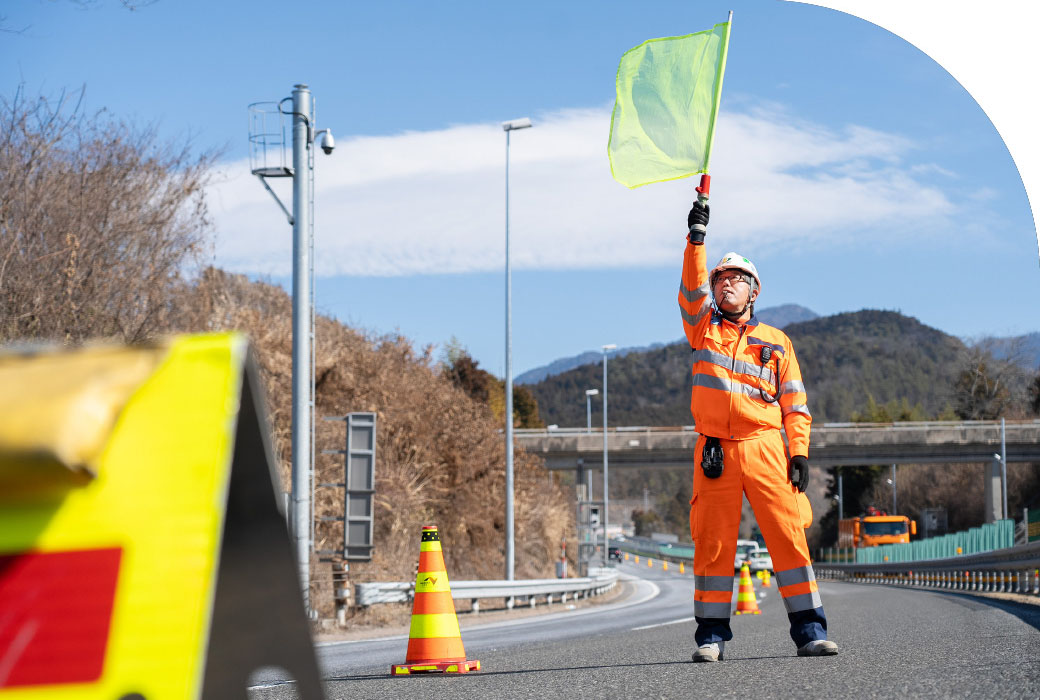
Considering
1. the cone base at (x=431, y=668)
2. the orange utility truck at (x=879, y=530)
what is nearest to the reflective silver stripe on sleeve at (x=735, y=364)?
the cone base at (x=431, y=668)

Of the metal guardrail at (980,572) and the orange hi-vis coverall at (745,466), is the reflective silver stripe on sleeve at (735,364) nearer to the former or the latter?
the orange hi-vis coverall at (745,466)

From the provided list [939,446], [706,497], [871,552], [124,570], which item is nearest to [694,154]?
[706,497]

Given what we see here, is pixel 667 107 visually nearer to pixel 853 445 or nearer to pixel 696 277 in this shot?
pixel 696 277

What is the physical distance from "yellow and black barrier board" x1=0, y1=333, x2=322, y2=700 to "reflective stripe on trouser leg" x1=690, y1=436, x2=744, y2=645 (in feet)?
15.4

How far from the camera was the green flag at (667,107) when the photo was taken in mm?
6785

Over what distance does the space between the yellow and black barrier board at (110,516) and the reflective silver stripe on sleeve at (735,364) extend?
4.75 m

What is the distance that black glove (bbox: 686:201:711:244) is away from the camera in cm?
631

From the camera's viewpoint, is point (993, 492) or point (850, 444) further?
point (993, 492)

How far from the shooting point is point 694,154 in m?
6.82

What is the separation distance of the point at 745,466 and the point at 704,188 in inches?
62.8

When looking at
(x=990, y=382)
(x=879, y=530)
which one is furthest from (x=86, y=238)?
(x=990, y=382)

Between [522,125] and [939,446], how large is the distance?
4146 centimetres

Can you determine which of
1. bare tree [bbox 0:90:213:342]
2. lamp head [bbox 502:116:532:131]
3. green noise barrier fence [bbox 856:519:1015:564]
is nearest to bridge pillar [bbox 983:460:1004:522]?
green noise barrier fence [bbox 856:519:1015:564]

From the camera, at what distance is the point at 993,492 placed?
6341 cm
